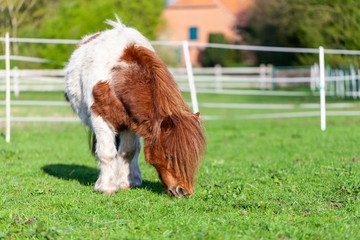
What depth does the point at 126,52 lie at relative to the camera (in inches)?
191

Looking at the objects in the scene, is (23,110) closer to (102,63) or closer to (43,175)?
(43,175)

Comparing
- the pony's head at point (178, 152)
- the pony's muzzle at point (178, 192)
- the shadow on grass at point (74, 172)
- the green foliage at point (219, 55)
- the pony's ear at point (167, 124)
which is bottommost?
the shadow on grass at point (74, 172)

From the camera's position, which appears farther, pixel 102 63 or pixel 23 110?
pixel 23 110

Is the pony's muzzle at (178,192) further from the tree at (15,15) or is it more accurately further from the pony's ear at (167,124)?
the tree at (15,15)

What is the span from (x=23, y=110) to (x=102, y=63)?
39.0 feet

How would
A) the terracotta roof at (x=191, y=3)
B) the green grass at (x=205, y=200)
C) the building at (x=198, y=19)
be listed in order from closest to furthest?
the green grass at (x=205, y=200) < the building at (x=198, y=19) < the terracotta roof at (x=191, y=3)

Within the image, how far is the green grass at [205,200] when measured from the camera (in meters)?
3.36

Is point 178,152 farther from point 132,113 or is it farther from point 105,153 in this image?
point 105,153

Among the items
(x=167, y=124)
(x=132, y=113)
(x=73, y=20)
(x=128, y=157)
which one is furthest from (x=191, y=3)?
(x=167, y=124)

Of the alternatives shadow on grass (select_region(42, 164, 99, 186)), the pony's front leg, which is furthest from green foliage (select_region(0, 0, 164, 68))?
the pony's front leg

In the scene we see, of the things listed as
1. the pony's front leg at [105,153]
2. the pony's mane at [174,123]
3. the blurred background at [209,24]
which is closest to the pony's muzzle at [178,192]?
the pony's mane at [174,123]

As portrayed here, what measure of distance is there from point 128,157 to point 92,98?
829mm

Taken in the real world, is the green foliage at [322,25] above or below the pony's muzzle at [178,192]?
above

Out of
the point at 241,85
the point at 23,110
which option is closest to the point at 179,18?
the point at 241,85
